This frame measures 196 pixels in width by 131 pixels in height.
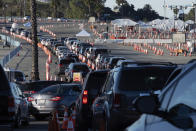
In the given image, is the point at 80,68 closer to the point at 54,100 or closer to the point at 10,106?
the point at 54,100

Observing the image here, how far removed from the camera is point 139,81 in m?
10.8

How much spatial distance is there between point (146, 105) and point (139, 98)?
0.13 meters

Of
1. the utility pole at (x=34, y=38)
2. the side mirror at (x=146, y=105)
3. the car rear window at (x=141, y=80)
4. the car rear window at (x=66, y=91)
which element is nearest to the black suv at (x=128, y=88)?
the car rear window at (x=141, y=80)

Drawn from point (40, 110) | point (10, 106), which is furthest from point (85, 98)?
point (40, 110)

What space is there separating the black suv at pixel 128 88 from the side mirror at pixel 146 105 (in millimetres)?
5086

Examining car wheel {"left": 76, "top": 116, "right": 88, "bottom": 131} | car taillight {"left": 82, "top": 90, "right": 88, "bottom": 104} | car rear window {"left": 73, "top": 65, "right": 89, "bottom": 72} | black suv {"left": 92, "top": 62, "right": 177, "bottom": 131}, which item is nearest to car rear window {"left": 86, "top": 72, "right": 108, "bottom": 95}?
car taillight {"left": 82, "top": 90, "right": 88, "bottom": 104}

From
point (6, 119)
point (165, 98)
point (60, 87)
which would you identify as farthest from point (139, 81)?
point (60, 87)

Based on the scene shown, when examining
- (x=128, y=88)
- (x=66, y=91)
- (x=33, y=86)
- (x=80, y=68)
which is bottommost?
(x=80, y=68)

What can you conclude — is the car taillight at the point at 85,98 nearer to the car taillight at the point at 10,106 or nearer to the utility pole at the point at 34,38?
the car taillight at the point at 10,106

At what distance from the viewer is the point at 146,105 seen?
203 inches

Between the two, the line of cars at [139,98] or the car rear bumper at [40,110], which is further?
the car rear bumper at [40,110]

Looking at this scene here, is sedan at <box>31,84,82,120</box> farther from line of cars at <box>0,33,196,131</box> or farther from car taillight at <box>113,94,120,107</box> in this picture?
car taillight at <box>113,94,120,107</box>

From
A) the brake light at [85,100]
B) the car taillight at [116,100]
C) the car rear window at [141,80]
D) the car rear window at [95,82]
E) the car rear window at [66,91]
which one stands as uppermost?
the car rear window at [141,80]

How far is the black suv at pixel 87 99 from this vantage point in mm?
15875
